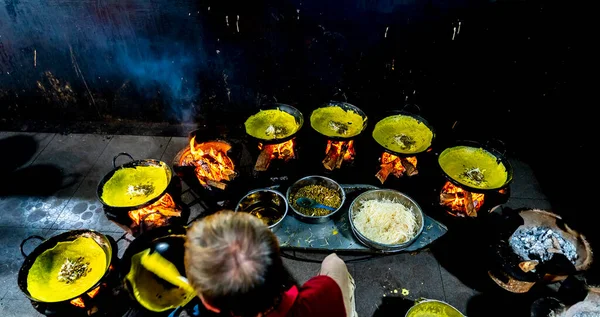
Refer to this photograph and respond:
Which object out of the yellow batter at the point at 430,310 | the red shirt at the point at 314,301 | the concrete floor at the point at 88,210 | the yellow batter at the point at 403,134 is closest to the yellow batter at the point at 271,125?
the yellow batter at the point at 403,134

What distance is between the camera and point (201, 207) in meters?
5.70

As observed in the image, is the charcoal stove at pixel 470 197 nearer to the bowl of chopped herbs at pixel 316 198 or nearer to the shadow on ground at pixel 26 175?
the bowl of chopped herbs at pixel 316 198

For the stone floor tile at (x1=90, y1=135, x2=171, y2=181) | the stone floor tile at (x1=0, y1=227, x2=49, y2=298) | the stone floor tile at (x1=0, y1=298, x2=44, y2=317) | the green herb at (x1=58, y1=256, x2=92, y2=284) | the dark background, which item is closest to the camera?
the green herb at (x1=58, y1=256, x2=92, y2=284)

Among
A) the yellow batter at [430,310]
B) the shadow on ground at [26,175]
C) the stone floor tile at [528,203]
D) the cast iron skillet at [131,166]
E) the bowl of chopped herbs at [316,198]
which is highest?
the cast iron skillet at [131,166]

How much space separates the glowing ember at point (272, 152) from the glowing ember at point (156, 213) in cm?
145

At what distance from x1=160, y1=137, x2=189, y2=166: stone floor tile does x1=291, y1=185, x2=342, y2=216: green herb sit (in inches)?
114

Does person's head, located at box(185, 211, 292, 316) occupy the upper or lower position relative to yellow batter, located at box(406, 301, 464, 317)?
upper

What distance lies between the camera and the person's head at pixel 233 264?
1966 millimetres

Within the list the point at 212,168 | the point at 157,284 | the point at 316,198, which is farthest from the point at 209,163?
the point at 157,284

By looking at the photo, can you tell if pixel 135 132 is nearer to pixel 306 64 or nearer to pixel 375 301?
pixel 306 64

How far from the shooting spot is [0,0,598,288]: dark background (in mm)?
5402

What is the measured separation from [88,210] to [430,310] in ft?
18.3

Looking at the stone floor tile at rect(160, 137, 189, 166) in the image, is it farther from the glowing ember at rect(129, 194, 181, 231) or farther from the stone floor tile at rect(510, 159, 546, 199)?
the stone floor tile at rect(510, 159, 546, 199)

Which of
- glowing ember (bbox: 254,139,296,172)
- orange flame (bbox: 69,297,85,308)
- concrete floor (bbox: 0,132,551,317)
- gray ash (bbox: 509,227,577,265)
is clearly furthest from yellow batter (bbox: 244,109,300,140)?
gray ash (bbox: 509,227,577,265)
